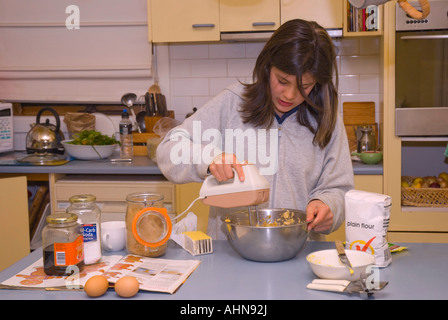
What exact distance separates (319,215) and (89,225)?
64 cm

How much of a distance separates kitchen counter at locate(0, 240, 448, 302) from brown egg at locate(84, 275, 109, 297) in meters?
0.02

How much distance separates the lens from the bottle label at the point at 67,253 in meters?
1.28

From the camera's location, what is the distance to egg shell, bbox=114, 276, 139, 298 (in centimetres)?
117

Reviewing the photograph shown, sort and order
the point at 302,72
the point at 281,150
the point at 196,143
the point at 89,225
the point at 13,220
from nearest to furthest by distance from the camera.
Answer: the point at 89,225 → the point at 302,72 → the point at 196,143 → the point at 281,150 → the point at 13,220

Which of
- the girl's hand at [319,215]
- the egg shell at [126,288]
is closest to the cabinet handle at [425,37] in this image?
the girl's hand at [319,215]

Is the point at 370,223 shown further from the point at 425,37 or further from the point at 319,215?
the point at 425,37

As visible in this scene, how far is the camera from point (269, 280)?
1.27 metres

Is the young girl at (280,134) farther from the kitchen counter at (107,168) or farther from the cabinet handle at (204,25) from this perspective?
the cabinet handle at (204,25)

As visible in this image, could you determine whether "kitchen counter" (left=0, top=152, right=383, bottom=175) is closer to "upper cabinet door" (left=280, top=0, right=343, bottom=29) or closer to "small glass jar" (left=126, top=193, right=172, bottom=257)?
"upper cabinet door" (left=280, top=0, right=343, bottom=29)

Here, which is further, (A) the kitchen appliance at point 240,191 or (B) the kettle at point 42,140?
(B) the kettle at point 42,140

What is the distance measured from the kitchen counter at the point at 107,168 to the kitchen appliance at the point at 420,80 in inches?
10.8

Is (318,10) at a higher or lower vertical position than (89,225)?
higher

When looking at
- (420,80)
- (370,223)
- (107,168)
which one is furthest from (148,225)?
(420,80)
